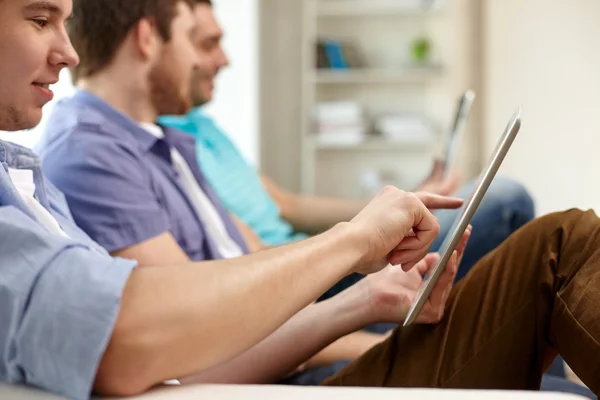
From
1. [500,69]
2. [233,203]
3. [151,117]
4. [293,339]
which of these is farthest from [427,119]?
[293,339]

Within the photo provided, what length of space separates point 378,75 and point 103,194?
329 cm

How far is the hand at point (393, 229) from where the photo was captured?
85 centimetres

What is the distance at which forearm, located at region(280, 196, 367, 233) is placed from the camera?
254 cm

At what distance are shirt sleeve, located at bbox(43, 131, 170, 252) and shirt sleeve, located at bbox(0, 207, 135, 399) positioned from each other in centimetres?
60

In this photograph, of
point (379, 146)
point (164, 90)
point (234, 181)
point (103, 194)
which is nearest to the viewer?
point (103, 194)

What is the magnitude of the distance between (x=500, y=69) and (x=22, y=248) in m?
3.67

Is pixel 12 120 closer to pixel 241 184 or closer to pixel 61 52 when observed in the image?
pixel 61 52

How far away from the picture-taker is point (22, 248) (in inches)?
26.7

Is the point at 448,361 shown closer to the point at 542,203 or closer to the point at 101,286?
the point at 101,286

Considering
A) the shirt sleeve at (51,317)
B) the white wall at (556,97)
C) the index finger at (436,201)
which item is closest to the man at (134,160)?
the index finger at (436,201)

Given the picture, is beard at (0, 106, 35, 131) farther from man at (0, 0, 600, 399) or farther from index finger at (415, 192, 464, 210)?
index finger at (415, 192, 464, 210)

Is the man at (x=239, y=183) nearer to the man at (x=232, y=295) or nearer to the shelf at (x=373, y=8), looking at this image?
the man at (x=232, y=295)

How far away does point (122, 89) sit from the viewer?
5.49ft

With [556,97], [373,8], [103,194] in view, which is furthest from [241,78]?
[103,194]
